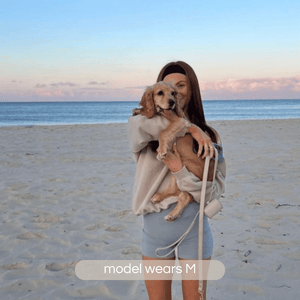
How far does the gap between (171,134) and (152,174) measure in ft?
0.86

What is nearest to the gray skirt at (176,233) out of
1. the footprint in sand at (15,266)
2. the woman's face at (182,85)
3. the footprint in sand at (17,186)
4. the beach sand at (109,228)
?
the woman's face at (182,85)

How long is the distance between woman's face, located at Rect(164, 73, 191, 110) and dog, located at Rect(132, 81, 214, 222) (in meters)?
0.06

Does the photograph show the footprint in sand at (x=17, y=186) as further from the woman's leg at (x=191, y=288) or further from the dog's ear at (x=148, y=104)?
the woman's leg at (x=191, y=288)

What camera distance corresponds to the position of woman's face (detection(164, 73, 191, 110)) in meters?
2.04

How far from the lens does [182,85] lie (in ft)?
6.79

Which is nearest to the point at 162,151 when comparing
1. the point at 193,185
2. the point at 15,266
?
the point at 193,185

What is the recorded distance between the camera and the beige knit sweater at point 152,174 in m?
1.78

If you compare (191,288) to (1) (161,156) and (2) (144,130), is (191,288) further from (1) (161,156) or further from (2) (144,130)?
(2) (144,130)

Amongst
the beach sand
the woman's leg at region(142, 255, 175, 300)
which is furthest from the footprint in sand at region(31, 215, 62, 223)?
the woman's leg at region(142, 255, 175, 300)

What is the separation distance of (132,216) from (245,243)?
1.70 metres

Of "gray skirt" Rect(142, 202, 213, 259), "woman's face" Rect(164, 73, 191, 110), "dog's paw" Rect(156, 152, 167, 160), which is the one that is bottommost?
"gray skirt" Rect(142, 202, 213, 259)

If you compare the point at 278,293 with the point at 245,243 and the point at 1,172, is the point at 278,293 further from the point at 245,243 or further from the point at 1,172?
the point at 1,172

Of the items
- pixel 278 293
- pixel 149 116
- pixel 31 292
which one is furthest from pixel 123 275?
pixel 149 116

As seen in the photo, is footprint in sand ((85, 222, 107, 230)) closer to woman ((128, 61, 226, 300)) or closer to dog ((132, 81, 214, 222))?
woman ((128, 61, 226, 300))
